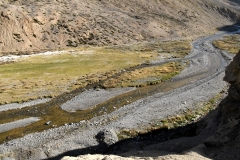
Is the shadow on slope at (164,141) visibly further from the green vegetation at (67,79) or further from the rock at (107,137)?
the green vegetation at (67,79)

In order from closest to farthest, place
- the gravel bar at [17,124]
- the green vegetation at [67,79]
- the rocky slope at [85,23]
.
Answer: the gravel bar at [17,124] < the green vegetation at [67,79] < the rocky slope at [85,23]

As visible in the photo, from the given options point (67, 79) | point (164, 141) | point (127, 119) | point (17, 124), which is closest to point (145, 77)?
point (67, 79)

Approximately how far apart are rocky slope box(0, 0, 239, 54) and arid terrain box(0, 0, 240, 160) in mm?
541

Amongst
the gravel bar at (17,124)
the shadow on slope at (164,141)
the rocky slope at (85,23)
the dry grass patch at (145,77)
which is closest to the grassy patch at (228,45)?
the rocky slope at (85,23)

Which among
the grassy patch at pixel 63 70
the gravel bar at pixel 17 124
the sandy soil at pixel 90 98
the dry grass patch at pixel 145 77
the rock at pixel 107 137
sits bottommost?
the grassy patch at pixel 63 70

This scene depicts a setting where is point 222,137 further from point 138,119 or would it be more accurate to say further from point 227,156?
point 138,119

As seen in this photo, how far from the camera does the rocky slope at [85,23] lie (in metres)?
102

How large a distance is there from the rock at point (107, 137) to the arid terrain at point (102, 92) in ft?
0.43

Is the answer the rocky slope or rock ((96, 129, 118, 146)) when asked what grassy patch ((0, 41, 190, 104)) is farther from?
rock ((96, 129, 118, 146))

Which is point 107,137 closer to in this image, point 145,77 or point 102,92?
point 102,92

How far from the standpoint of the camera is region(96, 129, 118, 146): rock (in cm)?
3144

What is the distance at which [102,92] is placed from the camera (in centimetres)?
5238

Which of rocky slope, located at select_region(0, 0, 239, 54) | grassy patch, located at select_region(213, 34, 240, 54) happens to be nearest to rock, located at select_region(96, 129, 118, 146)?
rocky slope, located at select_region(0, 0, 239, 54)

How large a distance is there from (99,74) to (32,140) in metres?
36.7
